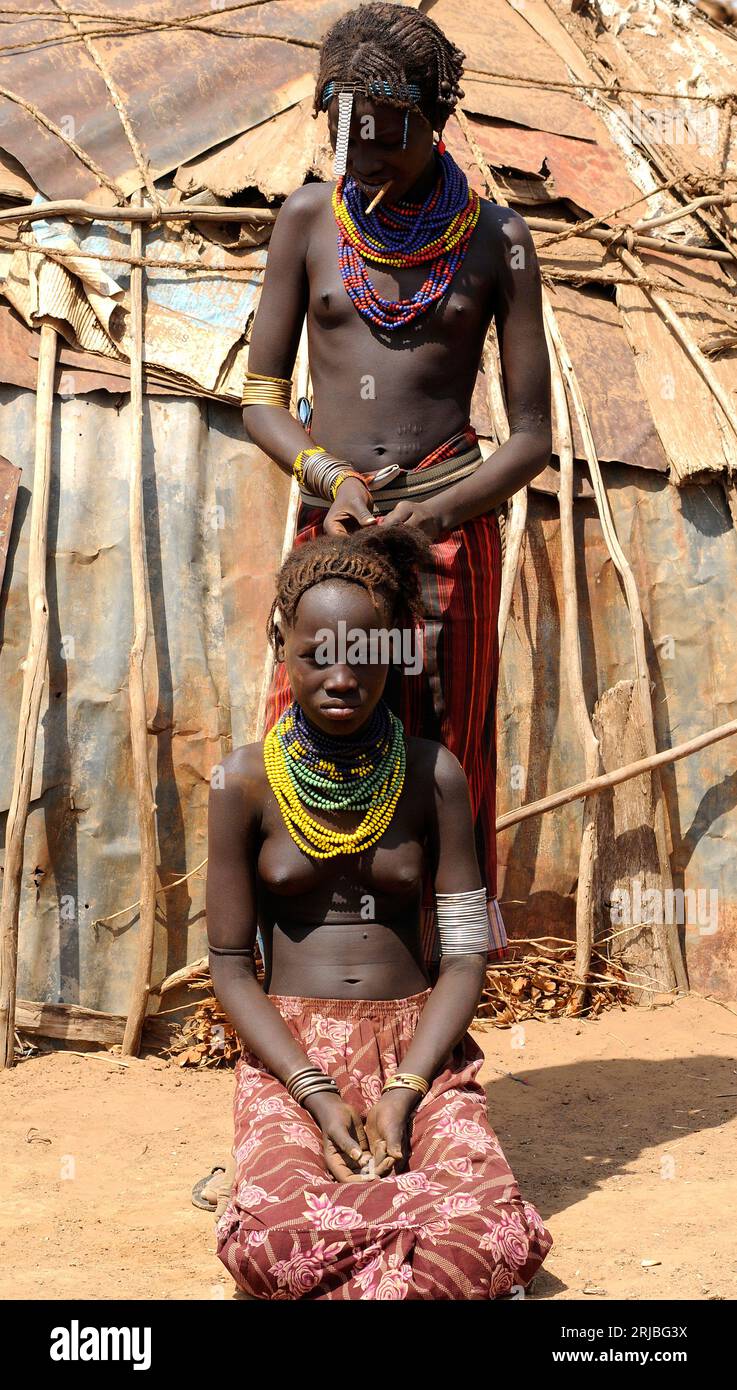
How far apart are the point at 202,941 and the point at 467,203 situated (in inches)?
104

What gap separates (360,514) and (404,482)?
0.27m

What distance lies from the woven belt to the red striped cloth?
21 millimetres

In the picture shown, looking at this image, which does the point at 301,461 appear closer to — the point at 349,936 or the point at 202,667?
the point at 349,936

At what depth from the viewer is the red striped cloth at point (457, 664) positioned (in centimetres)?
346

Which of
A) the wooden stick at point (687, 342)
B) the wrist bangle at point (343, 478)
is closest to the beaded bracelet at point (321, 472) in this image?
the wrist bangle at point (343, 478)

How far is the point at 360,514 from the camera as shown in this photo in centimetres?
319

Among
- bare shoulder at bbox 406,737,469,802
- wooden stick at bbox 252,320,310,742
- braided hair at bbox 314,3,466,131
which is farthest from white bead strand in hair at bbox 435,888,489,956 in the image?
wooden stick at bbox 252,320,310,742

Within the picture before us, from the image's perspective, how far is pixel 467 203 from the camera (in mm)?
3475

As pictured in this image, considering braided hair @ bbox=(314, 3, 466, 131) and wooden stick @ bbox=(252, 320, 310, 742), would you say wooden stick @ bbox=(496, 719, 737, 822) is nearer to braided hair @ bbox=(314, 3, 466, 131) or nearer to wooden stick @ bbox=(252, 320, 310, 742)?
wooden stick @ bbox=(252, 320, 310, 742)

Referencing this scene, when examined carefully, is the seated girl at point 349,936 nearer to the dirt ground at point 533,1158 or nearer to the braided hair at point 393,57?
the dirt ground at point 533,1158

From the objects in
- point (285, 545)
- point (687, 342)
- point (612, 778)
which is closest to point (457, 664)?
point (285, 545)

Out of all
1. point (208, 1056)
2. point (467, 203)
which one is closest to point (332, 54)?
point (467, 203)

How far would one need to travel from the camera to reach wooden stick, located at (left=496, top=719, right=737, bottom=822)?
211 inches

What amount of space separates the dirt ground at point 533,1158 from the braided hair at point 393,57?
245 centimetres
